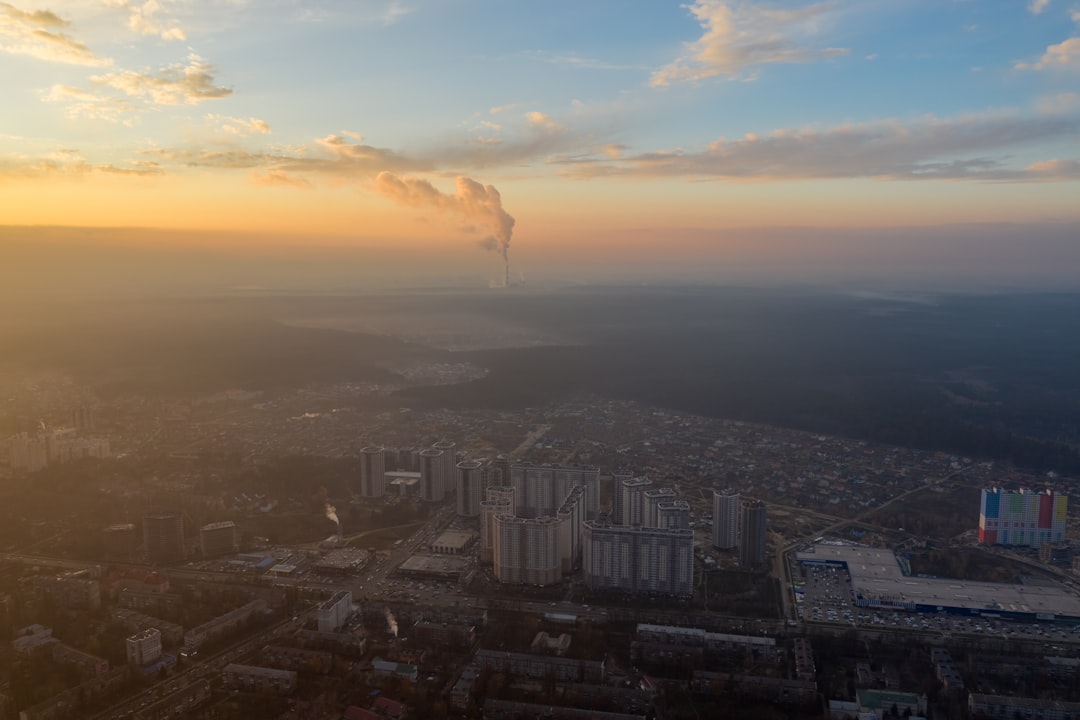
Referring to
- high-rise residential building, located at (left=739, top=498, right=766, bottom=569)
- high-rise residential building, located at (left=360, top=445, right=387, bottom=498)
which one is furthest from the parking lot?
high-rise residential building, located at (left=360, top=445, right=387, bottom=498)

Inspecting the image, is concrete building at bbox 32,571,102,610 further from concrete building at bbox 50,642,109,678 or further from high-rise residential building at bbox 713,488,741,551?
high-rise residential building at bbox 713,488,741,551

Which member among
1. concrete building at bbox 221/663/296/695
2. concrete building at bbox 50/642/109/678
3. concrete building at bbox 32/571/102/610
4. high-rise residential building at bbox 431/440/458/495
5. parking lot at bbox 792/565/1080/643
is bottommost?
parking lot at bbox 792/565/1080/643

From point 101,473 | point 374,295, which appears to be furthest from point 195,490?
point 374,295

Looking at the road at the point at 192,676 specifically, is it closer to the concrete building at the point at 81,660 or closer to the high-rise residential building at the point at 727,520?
the concrete building at the point at 81,660

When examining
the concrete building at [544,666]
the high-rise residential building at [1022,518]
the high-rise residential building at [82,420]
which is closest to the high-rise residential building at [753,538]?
the concrete building at [544,666]

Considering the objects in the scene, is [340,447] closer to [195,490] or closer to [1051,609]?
[195,490]

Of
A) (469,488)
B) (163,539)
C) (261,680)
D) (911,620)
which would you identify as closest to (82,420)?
(163,539)

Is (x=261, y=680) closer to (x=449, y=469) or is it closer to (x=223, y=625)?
(x=223, y=625)
